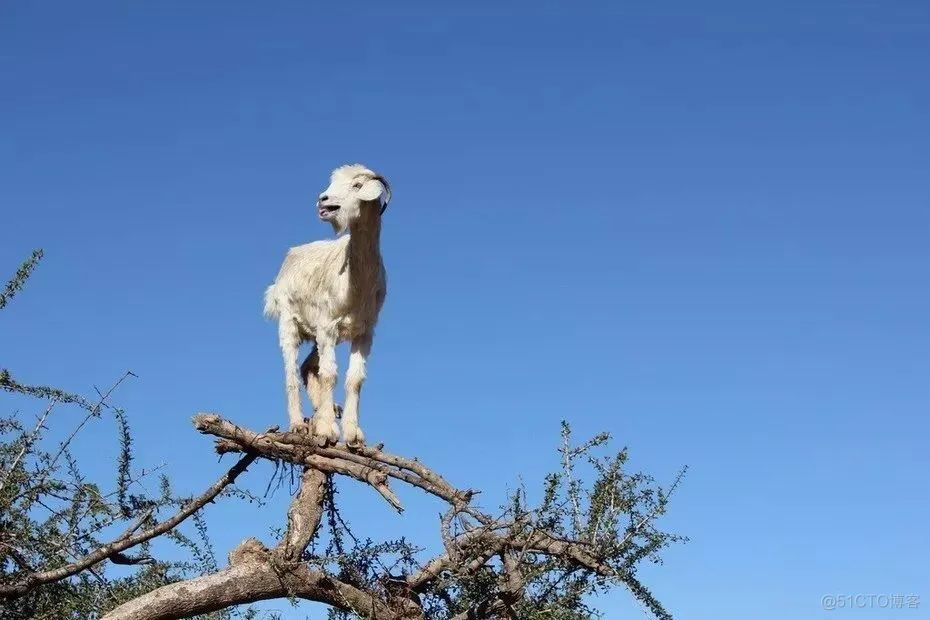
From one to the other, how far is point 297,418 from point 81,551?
1876mm

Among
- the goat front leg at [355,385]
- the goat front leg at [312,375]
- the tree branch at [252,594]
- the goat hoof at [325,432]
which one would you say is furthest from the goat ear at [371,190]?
the tree branch at [252,594]

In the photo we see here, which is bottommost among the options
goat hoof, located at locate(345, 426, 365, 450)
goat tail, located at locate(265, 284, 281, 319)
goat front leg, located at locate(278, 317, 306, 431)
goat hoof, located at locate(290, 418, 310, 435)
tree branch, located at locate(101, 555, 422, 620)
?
tree branch, located at locate(101, 555, 422, 620)

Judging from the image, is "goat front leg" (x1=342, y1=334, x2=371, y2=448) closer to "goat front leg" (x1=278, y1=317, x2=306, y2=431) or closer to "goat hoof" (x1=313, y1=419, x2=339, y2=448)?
"goat hoof" (x1=313, y1=419, x2=339, y2=448)

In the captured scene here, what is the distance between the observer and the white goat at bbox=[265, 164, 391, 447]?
8375 millimetres

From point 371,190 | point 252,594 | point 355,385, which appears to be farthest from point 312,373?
point 252,594

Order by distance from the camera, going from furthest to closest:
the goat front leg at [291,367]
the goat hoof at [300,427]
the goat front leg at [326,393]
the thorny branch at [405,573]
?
the goat front leg at [291,367], the goat hoof at [300,427], the goat front leg at [326,393], the thorny branch at [405,573]

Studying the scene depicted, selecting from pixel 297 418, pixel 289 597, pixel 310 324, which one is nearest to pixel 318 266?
pixel 310 324

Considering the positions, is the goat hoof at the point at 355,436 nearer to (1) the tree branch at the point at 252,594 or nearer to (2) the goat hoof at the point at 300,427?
(2) the goat hoof at the point at 300,427

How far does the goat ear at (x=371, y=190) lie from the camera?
27.2ft

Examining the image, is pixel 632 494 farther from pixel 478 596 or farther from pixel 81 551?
pixel 81 551

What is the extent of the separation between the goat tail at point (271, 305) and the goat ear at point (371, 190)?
4.97 ft

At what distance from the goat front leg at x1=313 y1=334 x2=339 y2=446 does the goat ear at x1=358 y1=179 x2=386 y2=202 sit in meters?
1.20

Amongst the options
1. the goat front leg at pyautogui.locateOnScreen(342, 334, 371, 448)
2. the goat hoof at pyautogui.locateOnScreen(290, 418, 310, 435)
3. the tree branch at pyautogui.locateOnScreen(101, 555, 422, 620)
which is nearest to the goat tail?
the goat front leg at pyautogui.locateOnScreen(342, 334, 371, 448)

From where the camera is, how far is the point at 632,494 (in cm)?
659
